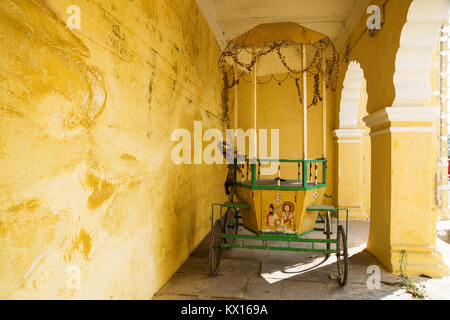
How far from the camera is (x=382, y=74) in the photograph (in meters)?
4.46

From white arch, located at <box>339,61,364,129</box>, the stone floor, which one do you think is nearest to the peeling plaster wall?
the stone floor

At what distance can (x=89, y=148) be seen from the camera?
7.38ft

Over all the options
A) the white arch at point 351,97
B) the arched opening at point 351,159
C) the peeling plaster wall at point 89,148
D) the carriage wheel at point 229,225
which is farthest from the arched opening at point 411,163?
the arched opening at point 351,159

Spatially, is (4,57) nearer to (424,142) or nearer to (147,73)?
(147,73)

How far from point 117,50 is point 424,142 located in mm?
4160

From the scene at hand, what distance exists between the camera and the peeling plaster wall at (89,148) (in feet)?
5.37

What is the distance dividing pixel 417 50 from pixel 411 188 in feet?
6.23

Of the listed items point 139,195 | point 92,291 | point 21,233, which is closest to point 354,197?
point 139,195

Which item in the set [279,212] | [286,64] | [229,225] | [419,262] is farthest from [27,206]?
[286,64]

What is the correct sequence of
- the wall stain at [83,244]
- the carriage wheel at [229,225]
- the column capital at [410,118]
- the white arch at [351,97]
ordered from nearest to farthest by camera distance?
1. the wall stain at [83,244]
2. the column capital at [410,118]
3. the carriage wheel at [229,225]
4. the white arch at [351,97]

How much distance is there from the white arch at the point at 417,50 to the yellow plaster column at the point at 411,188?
22 cm

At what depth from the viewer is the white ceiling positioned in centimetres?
579

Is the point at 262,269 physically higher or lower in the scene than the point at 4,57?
lower

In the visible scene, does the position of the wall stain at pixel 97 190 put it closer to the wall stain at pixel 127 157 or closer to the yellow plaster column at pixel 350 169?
the wall stain at pixel 127 157
